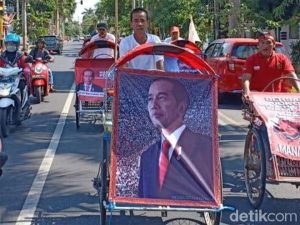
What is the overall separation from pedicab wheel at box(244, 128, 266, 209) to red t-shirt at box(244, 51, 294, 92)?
3.02 ft

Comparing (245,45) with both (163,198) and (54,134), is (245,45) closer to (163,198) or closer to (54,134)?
(54,134)

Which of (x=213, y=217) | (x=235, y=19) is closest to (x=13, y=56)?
(x=213, y=217)

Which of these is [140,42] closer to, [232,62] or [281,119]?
[281,119]

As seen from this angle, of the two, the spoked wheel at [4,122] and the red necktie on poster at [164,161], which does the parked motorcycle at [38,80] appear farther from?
the red necktie on poster at [164,161]

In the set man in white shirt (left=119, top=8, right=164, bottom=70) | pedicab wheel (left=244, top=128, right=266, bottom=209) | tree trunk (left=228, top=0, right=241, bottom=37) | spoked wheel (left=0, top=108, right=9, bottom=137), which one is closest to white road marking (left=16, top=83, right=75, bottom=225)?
spoked wheel (left=0, top=108, right=9, bottom=137)

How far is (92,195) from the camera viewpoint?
22.8 ft

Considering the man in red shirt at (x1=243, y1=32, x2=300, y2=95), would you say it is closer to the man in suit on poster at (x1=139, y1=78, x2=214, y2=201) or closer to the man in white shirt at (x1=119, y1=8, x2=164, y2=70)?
the man in white shirt at (x1=119, y1=8, x2=164, y2=70)

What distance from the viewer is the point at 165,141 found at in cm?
530

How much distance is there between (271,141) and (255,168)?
17.8 inches

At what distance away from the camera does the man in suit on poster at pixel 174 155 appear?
5.23 metres

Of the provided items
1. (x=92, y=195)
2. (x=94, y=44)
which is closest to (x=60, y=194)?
(x=92, y=195)

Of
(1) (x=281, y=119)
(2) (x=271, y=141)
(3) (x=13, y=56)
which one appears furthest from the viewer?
(3) (x=13, y=56)

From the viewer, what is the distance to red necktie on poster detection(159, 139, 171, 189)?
17.2ft

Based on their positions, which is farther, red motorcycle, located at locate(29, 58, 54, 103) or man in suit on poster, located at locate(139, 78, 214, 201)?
red motorcycle, located at locate(29, 58, 54, 103)
